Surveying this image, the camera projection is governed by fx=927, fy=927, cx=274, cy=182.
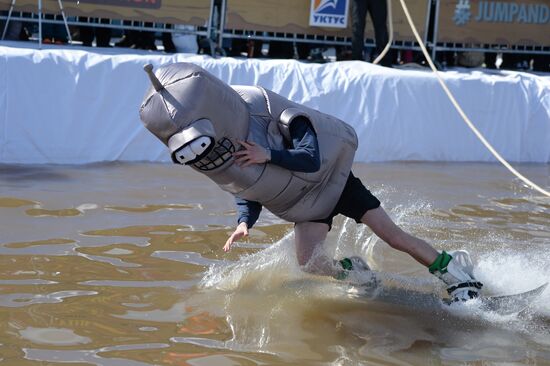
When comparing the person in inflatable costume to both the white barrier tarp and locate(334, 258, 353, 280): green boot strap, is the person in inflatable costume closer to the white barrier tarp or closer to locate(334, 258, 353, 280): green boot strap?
locate(334, 258, 353, 280): green boot strap

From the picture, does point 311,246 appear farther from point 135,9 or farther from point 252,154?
point 135,9

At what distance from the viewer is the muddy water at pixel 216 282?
4.09 m

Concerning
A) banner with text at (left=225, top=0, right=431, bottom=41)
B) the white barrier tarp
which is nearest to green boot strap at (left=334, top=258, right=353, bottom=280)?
the white barrier tarp

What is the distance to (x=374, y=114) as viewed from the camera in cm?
874

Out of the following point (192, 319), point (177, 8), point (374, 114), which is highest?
point (177, 8)

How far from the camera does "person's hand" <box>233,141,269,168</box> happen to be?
13.6 feet

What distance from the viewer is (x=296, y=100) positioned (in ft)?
27.9

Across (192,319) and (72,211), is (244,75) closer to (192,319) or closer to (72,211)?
(72,211)

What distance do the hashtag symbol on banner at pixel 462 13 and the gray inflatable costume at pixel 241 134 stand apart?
620 cm

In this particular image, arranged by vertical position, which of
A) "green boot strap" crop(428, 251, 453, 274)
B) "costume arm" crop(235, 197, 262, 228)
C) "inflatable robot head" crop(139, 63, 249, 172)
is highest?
"inflatable robot head" crop(139, 63, 249, 172)

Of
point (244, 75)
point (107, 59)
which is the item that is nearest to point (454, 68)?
point (244, 75)

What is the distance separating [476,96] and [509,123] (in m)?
0.47

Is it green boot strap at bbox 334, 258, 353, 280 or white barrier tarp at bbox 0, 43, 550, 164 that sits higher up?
white barrier tarp at bbox 0, 43, 550, 164

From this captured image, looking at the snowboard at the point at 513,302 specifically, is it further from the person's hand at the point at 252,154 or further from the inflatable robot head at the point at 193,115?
the inflatable robot head at the point at 193,115
